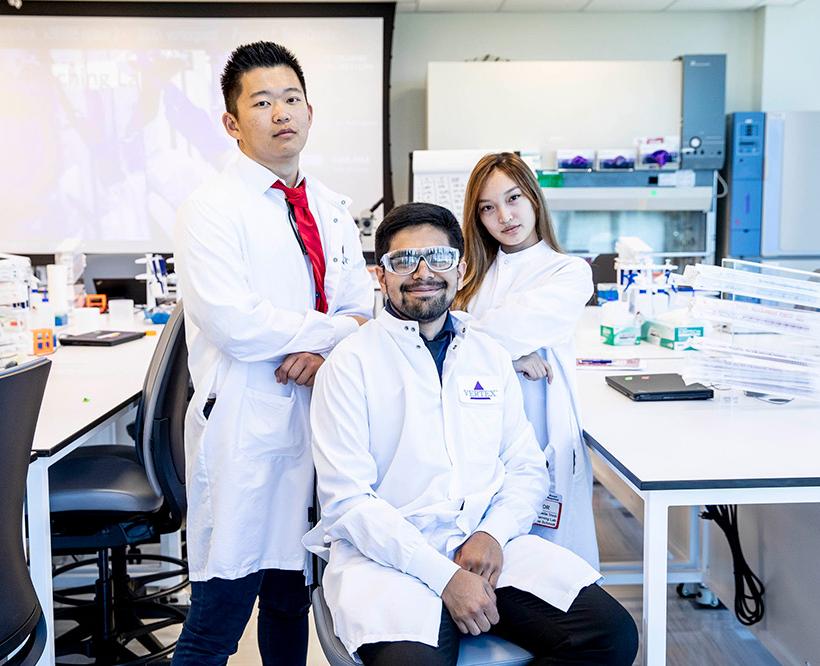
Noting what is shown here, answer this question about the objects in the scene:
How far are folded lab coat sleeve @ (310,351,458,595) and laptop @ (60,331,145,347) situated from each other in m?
1.79

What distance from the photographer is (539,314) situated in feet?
6.21

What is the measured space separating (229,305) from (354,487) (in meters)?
0.42

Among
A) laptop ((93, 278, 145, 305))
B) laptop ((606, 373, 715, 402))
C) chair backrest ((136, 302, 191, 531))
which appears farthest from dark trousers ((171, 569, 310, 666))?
laptop ((93, 278, 145, 305))

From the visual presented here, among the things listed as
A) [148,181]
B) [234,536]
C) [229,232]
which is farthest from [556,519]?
[148,181]

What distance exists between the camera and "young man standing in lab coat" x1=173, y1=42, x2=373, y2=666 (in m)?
1.60

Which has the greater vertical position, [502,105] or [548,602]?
[502,105]

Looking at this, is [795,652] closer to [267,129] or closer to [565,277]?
[565,277]

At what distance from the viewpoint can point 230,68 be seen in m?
1.67

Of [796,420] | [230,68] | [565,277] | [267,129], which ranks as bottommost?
[796,420]

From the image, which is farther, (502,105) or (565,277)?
(502,105)

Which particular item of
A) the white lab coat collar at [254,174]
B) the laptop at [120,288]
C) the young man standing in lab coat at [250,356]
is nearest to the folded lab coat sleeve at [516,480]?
the young man standing in lab coat at [250,356]

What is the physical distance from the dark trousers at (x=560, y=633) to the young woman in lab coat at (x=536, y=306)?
18.1 inches

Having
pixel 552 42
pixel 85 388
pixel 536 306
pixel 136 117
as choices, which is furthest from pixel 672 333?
pixel 136 117

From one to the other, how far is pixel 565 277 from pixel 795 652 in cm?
112
